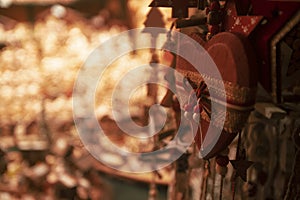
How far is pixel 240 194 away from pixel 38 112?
2.76 m

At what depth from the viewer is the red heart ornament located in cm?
56

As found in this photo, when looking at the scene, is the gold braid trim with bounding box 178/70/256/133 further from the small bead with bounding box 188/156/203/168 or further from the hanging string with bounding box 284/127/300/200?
the small bead with bounding box 188/156/203/168

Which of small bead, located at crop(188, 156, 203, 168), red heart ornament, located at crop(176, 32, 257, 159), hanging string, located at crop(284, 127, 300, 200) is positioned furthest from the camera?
small bead, located at crop(188, 156, 203, 168)

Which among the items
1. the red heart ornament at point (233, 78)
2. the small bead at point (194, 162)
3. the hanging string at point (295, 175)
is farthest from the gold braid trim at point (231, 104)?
the small bead at point (194, 162)

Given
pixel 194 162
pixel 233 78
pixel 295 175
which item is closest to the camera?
pixel 233 78

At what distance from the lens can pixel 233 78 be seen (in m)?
0.58

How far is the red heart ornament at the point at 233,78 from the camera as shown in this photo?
56 cm

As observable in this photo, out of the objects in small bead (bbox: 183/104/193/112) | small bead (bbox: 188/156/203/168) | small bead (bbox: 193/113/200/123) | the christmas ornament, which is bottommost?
small bead (bbox: 188/156/203/168)

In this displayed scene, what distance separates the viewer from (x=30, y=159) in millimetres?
2893

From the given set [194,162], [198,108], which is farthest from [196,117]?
[194,162]

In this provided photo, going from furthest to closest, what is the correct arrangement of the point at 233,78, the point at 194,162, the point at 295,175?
the point at 194,162, the point at 295,175, the point at 233,78

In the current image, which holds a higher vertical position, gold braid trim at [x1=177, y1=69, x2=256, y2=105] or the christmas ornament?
the christmas ornament

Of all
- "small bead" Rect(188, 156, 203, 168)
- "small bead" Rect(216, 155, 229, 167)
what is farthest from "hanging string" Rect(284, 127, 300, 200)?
"small bead" Rect(188, 156, 203, 168)

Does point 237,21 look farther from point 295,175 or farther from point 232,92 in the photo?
point 295,175
